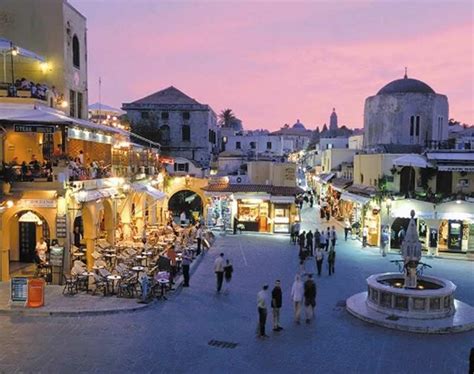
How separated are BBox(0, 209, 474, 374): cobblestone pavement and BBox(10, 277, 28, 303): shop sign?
799 mm

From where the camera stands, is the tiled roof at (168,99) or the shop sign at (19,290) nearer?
the shop sign at (19,290)

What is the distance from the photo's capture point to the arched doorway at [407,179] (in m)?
31.6

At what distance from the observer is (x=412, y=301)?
625 inches

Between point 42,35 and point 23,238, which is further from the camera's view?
point 42,35

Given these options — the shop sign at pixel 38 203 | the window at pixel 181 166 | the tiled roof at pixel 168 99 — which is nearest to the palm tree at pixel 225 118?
the tiled roof at pixel 168 99

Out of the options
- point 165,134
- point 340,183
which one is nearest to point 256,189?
point 340,183

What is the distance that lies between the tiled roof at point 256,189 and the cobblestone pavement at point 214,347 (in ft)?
54.2

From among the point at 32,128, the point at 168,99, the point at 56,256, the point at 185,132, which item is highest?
the point at 168,99

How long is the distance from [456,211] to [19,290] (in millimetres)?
22547

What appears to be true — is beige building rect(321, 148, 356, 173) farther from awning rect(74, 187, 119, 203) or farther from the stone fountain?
the stone fountain

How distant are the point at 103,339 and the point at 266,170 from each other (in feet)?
85.3

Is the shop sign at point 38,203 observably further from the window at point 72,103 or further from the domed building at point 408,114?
the domed building at point 408,114

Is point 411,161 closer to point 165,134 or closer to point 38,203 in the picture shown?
point 38,203

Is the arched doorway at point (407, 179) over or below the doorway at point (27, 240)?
over
